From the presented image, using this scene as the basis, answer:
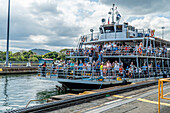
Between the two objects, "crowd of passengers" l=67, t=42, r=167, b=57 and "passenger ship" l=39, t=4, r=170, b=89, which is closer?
"passenger ship" l=39, t=4, r=170, b=89

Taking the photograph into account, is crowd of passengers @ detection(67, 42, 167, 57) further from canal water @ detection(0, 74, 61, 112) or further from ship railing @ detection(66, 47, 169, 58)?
canal water @ detection(0, 74, 61, 112)

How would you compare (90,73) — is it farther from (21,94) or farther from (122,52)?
(21,94)

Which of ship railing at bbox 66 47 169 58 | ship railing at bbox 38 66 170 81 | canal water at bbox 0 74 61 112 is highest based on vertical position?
ship railing at bbox 66 47 169 58

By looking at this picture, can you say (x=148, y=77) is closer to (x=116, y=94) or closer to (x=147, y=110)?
(x=116, y=94)

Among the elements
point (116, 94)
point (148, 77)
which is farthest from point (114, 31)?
point (116, 94)

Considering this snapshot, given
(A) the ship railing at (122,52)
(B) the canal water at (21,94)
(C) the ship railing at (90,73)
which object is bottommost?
(B) the canal water at (21,94)

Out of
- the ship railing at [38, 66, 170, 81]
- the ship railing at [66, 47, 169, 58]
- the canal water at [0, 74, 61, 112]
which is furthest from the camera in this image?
the ship railing at [66, 47, 169, 58]

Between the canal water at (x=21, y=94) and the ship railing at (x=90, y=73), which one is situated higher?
the ship railing at (x=90, y=73)

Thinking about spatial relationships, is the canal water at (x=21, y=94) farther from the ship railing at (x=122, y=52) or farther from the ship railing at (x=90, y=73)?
the ship railing at (x=122, y=52)

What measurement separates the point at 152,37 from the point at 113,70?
8232 mm

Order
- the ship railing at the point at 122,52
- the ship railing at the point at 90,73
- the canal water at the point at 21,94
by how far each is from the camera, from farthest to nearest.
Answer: the ship railing at the point at 122,52 → the ship railing at the point at 90,73 → the canal water at the point at 21,94

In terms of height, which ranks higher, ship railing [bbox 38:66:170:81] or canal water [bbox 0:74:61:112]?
ship railing [bbox 38:66:170:81]

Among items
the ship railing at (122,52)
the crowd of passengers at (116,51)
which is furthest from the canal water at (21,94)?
the crowd of passengers at (116,51)

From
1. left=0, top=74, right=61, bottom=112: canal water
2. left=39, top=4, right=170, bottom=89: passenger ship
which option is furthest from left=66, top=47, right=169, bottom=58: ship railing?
left=0, top=74, right=61, bottom=112: canal water
